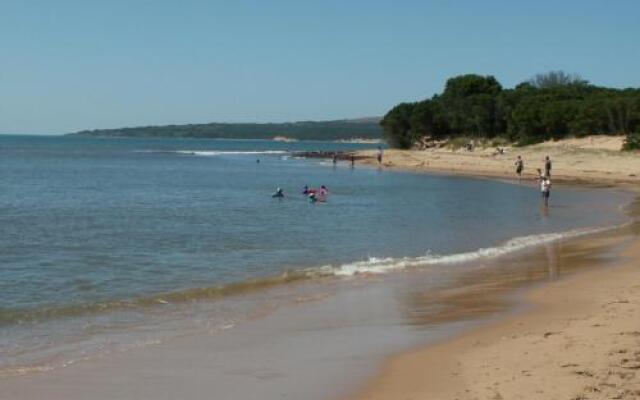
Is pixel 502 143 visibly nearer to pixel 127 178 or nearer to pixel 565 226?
pixel 127 178

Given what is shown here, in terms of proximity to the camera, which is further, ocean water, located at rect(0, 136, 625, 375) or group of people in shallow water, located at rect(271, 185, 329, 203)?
group of people in shallow water, located at rect(271, 185, 329, 203)

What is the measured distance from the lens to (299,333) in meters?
11.0

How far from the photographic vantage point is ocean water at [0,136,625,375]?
1202 centimetres

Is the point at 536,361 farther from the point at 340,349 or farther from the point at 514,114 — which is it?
the point at 514,114

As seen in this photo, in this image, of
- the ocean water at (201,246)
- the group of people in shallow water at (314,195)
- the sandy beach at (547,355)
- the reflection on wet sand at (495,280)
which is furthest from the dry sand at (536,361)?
the group of people in shallow water at (314,195)

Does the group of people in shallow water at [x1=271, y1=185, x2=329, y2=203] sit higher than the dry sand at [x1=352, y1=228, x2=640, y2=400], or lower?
lower

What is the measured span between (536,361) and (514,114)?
3320 inches

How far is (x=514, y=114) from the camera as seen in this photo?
9012cm

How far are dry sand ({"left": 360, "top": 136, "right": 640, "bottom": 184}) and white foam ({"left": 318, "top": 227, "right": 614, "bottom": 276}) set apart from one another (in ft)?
101

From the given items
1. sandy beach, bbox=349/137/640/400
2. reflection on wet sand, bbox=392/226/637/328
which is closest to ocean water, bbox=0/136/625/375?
reflection on wet sand, bbox=392/226/637/328

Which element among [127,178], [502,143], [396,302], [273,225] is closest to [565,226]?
[273,225]

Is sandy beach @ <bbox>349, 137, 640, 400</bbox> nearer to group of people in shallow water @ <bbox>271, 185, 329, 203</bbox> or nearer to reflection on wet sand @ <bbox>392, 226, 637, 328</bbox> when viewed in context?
reflection on wet sand @ <bbox>392, 226, 637, 328</bbox>

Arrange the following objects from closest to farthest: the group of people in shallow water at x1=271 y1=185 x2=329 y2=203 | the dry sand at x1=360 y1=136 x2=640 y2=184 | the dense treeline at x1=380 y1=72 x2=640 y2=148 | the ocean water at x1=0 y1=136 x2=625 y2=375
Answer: the ocean water at x1=0 y1=136 x2=625 y2=375 → the group of people in shallow water at x1=271 y1=185 x2=329 y2=203 → the dry sand at x1=360 y1=136 x2=640 y2=184 → the dense treeline at x1=380 y1=72 x2=640 y2=148

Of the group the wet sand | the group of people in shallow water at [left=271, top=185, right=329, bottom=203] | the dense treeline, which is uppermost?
the dense treeline
